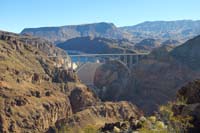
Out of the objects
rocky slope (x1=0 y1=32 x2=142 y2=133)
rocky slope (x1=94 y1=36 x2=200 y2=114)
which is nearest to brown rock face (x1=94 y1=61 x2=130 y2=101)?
rocky slope (x1=94 y1=36 x2=200 y2=114)

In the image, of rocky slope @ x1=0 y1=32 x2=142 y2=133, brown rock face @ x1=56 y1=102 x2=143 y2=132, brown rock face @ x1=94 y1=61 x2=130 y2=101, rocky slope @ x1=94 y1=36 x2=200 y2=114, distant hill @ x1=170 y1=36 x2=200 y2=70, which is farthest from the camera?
brown rock face @ x1=94 y1=61 x2=130 y2=101

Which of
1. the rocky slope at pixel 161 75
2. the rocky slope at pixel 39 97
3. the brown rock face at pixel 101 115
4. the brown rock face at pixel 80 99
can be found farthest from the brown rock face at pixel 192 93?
the rocky slope at pixel 161 75

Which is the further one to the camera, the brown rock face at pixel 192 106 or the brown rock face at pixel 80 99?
the brown rock face at pixel 80 99

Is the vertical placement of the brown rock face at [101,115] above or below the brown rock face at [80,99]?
above

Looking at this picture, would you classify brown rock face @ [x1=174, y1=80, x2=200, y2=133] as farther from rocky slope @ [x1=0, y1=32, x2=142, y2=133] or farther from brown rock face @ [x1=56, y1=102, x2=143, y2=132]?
rocky slope @ [x1=0, y1=32, x2=142, y2=133]

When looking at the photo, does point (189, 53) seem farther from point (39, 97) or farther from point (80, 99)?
point (39, 97)

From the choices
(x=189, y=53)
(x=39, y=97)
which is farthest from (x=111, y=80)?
(x=39, y=97)

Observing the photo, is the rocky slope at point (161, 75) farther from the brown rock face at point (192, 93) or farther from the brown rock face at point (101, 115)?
the brown rock face at point (192, 93)

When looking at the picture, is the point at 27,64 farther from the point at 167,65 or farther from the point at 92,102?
the point at 167,65
